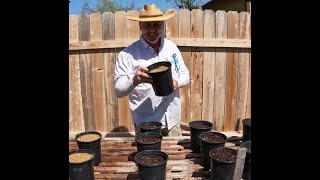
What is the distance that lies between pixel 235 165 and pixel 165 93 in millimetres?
1005

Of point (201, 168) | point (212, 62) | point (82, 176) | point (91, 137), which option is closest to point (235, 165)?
point (201, 168)

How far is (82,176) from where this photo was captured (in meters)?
1.82

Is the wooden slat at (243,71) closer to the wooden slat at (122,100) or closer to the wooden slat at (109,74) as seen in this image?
the wooden slat at (122,100)

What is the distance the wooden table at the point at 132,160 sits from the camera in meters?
1.98

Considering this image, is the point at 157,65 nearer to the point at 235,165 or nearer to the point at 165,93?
the point at 165,93

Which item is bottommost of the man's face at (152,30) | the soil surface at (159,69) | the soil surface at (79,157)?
the soil surface at (79,157)

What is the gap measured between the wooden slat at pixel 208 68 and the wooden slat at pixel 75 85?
190 cm

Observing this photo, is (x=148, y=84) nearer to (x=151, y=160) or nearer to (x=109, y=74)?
(x=151, y=160)

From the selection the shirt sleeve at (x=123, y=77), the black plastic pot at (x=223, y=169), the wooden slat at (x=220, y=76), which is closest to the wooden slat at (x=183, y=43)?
the wooden slat at (x=220, y=76)

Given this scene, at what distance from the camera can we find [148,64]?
116 inches

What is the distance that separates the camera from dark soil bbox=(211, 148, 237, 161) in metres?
1.86

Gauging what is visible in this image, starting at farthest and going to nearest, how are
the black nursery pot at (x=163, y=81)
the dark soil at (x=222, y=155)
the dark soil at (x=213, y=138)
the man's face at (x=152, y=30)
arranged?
the man's face at (x=152, y=30) < the black nursery pot at (x=163, y=81) < the dark soil at (x=213, y=138) < the dark soil at (x=222, y=155)

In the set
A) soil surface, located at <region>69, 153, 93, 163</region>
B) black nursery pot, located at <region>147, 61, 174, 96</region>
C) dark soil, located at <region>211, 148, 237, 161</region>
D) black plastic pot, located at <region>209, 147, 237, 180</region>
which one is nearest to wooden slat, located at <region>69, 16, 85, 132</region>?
black nursery pot, located at <region>147, 61, 174, 96</region>
